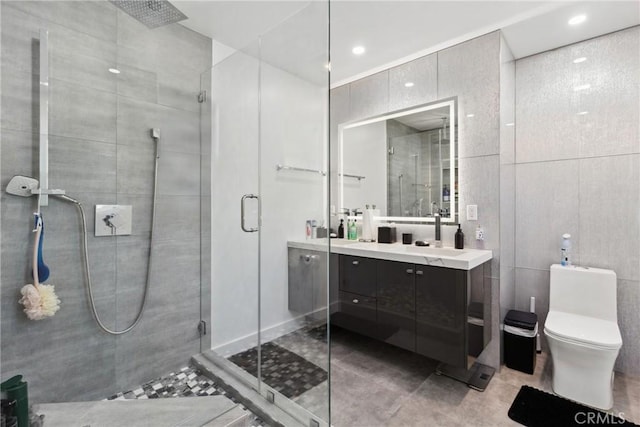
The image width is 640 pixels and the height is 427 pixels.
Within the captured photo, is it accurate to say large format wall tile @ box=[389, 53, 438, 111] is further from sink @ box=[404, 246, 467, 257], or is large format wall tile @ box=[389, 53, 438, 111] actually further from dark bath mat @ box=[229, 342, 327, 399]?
dark bath mat @ box=[229, 342, 327, 399]

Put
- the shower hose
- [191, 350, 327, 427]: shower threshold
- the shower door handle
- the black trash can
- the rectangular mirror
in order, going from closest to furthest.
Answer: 1. [191, 350, 327, 427]: shower threshold
2. the shower hose
3. the shower door handle
4. the black trash can
5. the rectangular mirror

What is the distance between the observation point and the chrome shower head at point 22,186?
1461mm

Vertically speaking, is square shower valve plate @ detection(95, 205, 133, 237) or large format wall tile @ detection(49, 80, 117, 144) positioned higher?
large format wall tile @ detection(49, 80, 117, 144)

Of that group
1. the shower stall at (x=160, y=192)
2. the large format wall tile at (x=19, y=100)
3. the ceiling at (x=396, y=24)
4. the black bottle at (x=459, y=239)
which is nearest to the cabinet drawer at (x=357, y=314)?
the shower stall at (x=160, y=192)

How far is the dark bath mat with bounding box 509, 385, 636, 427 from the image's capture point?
63.8 inches

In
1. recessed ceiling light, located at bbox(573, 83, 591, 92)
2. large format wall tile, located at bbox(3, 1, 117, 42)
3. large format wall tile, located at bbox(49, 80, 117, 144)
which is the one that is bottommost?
large format wall tile, located at bbox(49, 80, 117, 144)

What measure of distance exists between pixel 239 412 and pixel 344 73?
2.84 meters

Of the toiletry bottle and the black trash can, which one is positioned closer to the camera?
the black trash can

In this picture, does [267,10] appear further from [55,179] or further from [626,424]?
[626,424]

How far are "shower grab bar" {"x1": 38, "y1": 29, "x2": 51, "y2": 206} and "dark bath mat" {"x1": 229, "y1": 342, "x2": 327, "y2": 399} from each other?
147cm

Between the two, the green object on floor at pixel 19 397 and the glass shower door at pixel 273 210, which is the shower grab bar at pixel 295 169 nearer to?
the glass shower door at pixel 273 210

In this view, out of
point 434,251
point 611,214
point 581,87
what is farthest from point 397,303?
point 581,87

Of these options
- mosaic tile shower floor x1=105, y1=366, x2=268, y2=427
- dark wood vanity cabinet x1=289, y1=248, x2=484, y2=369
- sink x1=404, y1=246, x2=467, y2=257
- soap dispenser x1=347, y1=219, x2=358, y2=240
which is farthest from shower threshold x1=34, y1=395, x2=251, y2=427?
soap dispenser x1=347, y1=219, x2=358, y2=240

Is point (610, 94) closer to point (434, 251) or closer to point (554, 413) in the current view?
point (434, 251)
